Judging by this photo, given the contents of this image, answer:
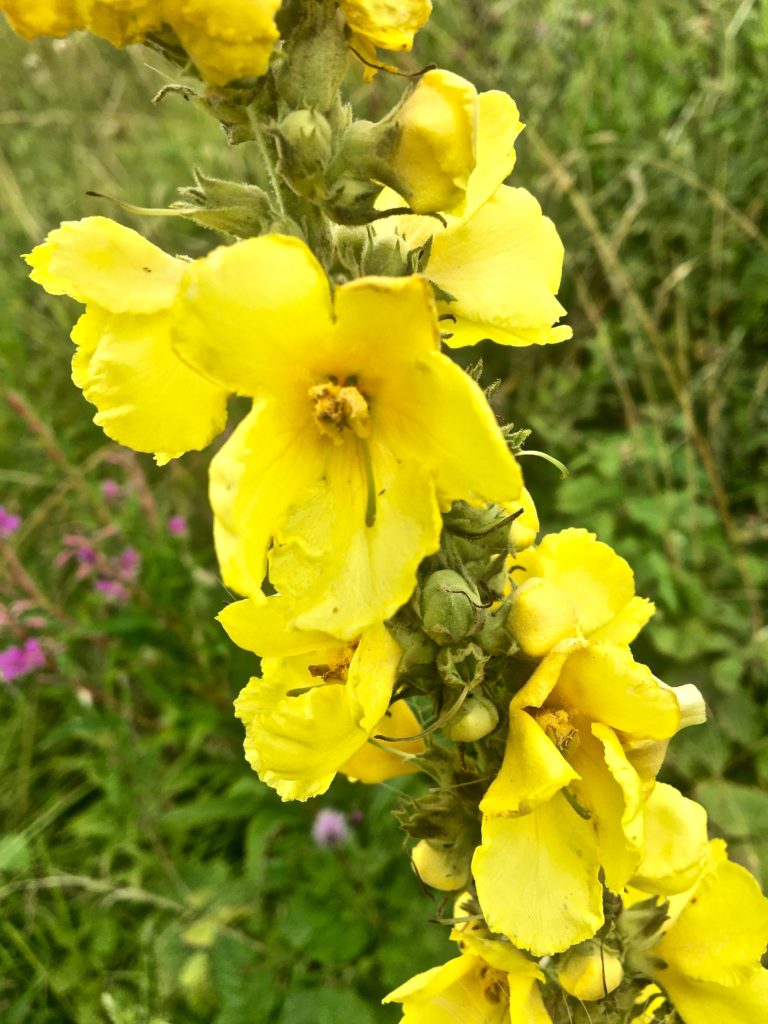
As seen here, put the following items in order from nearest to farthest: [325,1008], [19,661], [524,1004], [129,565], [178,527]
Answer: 1. [524,1004]
2. [325,1008]
3. [19,661]
4. [129,565]
5. [178,527]

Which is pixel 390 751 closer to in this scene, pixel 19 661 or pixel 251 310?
pixel 251 310

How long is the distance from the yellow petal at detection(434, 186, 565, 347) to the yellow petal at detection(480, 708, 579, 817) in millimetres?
487

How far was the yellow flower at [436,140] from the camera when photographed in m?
0.99

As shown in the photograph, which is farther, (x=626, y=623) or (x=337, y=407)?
(x=626, y=623)

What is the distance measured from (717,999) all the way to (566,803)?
0.54 meters

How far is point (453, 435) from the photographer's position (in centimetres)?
94

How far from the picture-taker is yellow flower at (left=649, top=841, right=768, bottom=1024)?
1404 millimetres

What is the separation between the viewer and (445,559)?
45.4 inches

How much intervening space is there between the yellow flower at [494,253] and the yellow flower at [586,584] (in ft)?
0.99

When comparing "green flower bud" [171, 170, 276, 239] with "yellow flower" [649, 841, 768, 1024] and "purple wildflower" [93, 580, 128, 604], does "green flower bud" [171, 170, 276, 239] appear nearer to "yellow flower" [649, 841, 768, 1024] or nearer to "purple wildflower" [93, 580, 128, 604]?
"yellow flower" [649, 841, 768, 1024]

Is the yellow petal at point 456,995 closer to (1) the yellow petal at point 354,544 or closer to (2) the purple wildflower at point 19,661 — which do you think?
(1) the yellow petal at point 354,544

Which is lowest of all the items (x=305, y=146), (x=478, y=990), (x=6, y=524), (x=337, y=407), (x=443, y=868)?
(x=6, y=524)

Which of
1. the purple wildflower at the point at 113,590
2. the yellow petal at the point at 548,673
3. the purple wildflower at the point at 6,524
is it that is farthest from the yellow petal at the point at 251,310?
the purple wildflower at the point at 6,524

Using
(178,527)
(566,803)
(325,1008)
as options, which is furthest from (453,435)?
(178,527)
